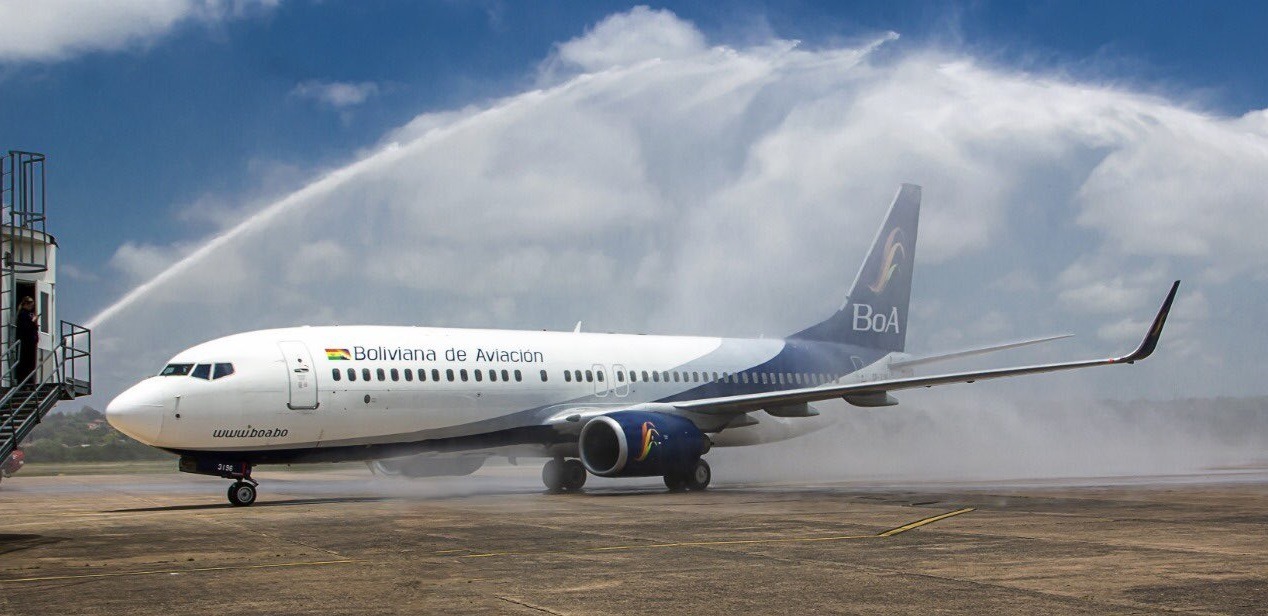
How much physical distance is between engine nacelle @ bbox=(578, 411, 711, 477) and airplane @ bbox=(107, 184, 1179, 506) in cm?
3

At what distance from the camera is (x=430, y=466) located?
26906 millimetres

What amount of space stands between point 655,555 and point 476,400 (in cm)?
1326

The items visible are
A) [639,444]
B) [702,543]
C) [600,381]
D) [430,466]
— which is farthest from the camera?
[600,381]

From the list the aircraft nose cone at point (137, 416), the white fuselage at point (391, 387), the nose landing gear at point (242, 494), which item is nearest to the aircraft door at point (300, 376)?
the white fuselage at point (391, 387)

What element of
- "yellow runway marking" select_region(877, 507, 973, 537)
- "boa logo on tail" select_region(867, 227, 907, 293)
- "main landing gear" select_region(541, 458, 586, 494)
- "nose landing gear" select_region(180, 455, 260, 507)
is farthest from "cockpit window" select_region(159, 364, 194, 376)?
"boa logo on tail" select_region(867, 227, 907, 293)

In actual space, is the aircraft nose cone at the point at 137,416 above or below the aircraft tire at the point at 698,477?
above

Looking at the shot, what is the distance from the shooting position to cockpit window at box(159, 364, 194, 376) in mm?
21791

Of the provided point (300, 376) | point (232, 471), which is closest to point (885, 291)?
point (300, 376)

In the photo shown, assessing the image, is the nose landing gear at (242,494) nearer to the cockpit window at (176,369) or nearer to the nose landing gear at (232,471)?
the nose landing gear at (232,471)

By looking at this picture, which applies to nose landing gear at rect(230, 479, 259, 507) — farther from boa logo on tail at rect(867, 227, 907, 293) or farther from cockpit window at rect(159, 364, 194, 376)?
boa logo on tail at rect(867, 227, 907, 293)

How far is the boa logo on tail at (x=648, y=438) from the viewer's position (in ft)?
80.3

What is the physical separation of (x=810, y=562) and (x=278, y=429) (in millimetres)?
13413

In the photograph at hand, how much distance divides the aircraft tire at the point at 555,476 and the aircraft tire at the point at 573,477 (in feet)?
0.27

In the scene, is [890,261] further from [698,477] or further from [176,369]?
[176,369]
